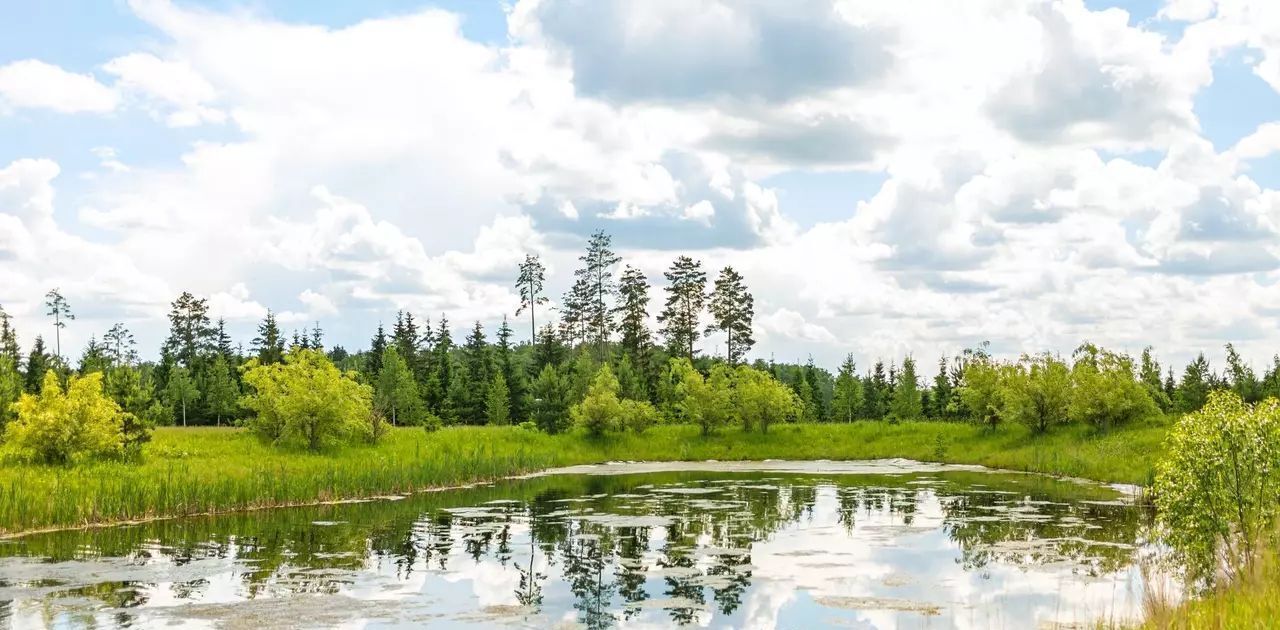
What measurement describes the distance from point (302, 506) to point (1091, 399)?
4494cm

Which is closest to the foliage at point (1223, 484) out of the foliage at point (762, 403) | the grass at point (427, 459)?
the grass at point (427, 459)

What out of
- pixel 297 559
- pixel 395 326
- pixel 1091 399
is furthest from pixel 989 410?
pixel 395 326

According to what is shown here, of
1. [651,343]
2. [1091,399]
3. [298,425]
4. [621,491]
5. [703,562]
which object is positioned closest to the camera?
[703,562]

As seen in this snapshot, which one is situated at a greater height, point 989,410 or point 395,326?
point 395,326

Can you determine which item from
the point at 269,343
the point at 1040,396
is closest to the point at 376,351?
the point at 269,343

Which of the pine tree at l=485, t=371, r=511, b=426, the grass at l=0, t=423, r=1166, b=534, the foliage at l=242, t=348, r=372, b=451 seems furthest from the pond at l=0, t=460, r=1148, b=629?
the pine tree at l=485, t=371, r=511, b=426

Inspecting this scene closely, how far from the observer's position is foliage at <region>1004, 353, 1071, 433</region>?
5894cm

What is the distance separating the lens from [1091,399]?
185 ft

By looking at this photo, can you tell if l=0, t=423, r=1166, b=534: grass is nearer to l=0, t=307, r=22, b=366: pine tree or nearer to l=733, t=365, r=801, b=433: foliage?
l=733, t=365, r=801, b=433: foliage

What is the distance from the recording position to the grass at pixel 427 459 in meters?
31.9

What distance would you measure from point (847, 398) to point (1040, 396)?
102 ft

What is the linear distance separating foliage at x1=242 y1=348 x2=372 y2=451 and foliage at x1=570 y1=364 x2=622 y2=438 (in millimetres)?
16477

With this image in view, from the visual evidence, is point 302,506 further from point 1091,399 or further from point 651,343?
point 651,343

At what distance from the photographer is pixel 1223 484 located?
1606cm
